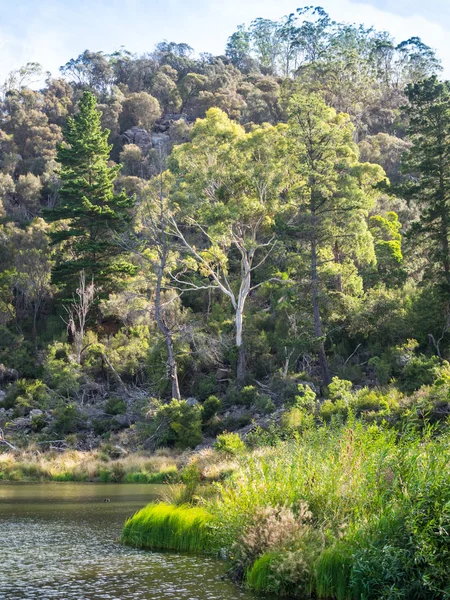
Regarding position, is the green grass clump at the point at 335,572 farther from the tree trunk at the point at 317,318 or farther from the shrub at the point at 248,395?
the shrub at the point at 248,395

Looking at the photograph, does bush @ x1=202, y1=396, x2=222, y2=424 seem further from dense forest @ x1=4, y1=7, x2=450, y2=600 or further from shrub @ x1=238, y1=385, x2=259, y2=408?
shrub @ x1=238, y1=385, x2=259, y2=408

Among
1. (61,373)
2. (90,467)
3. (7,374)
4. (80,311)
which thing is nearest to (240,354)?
(61,373)

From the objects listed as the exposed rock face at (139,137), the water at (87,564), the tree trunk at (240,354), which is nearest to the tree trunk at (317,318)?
the tree trunk at (240,354)

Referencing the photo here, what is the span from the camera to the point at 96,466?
2914 cm

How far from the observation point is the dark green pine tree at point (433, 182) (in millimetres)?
33062

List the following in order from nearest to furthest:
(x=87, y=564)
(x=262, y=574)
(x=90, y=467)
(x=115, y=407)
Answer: (x=262, y=574)
(x=87, y=564)
(x=90, y=467)
(x=115, y=407)

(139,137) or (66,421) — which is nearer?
(66,421)

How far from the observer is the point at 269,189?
40.4m

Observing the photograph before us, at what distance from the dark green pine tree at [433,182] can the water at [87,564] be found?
68.6 feet

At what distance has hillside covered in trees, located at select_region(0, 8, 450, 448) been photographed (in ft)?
111

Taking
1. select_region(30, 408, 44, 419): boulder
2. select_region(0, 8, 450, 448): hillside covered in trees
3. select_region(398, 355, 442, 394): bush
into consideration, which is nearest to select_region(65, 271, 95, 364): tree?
select_region(0, 8, 450, 448): hillside covered in trees

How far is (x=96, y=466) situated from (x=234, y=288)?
18.7 meters

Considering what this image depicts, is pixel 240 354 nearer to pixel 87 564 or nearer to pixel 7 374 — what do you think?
pixel 7 374

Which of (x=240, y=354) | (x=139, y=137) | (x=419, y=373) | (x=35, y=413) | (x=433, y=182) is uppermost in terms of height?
(x=139, y=137)
